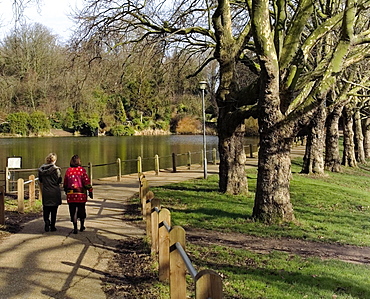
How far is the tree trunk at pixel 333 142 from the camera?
2181cm

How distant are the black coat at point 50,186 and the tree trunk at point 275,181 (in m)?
4.47

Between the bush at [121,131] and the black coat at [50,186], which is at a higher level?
the bush at [121,131]

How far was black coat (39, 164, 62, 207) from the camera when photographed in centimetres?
820

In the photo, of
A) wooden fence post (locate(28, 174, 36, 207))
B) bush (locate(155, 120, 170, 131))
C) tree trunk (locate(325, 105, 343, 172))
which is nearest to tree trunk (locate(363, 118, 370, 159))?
tree trunk (locate(325, 105, 343, 172))

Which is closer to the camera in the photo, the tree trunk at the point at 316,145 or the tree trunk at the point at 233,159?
the tree trunk at the point at 233,159

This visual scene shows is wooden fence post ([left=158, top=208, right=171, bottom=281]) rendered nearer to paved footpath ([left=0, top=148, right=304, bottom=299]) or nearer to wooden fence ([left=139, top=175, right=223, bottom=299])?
wooden fence ([left=139, top=175, right=223, bottom=299])

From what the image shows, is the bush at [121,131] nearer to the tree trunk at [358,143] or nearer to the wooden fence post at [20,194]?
the tree trunk at [358,143]

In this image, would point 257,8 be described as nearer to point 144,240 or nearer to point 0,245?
point 144,240

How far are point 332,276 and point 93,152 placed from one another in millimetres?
34407

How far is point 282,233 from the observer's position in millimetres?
8484

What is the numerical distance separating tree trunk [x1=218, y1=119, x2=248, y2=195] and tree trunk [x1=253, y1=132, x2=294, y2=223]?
10.8ft

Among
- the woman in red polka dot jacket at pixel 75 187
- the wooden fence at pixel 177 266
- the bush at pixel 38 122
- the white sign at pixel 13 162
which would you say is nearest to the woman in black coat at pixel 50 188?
the woman in red polka dot jacket at pixel 75 187

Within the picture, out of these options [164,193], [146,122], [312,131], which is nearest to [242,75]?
[312,131]

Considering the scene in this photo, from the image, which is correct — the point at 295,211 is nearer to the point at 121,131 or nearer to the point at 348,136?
the point at 348,136
